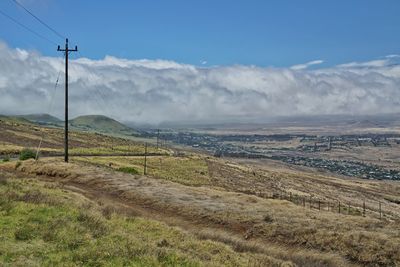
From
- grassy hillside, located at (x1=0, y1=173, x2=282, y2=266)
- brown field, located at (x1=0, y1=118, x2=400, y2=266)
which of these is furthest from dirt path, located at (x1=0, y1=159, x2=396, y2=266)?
grassy hillside, located at (x1=0, y1=173, x2=282, y2=266)

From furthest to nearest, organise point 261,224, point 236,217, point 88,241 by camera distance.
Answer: point 236,217 < point 261,224 < point 88,241

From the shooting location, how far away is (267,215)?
95.3 feet

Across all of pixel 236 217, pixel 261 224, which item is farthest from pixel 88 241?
pixel 236 217

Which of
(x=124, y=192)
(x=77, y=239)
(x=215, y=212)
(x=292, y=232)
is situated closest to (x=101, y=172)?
(x=124, y=192)

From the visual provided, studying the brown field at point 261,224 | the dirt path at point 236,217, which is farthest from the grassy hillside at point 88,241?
the dirt path at point 236,217

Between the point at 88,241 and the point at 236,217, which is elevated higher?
the point at 88,241

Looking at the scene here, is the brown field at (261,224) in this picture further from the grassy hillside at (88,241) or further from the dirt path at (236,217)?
the grassy hillside at (88,241)

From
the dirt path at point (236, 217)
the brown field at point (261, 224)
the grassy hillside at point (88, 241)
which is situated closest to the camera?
the grassy hillside at point (88, 241)

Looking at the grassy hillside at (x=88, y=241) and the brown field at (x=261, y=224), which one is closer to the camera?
the grassy hillside at (x=88, y=241)

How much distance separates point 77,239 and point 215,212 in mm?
14365

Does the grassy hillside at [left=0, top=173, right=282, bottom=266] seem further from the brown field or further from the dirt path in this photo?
the dirt path

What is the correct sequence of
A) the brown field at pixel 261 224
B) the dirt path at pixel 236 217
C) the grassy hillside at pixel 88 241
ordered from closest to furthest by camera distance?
the grassy hillside at pixel 88 241 < the brown field at pixel 261 224 < the dirt path at pixel 236 217

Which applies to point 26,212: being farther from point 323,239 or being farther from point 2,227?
point 323,239

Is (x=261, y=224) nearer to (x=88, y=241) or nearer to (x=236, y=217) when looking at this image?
(x=236, y=217)
